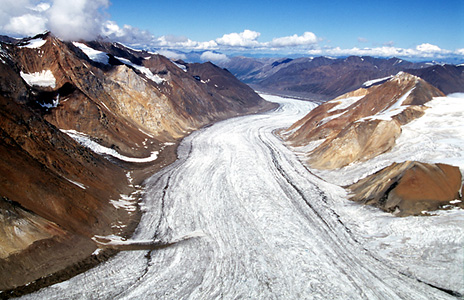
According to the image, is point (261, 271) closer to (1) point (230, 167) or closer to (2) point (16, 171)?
(2) point (16, 171)

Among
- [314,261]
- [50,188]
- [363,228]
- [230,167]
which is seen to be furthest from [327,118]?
[50,188]

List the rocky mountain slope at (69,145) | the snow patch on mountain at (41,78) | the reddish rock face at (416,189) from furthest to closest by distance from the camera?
the snow patch on mountain at (41,78)
the reddish rock face at (416,189)
the rocky mountain slope at (69,145)

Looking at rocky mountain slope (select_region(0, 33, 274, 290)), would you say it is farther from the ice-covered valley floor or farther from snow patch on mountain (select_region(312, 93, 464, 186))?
snow patch on mountain (select_region(312, 93, 464, 186))

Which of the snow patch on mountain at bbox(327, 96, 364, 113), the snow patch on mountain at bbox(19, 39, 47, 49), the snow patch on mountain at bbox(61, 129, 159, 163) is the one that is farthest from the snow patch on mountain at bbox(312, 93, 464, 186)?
the snow patch on mountain at bbox(19, 39, 47, 49)

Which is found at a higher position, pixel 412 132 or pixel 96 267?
pixel 412 132

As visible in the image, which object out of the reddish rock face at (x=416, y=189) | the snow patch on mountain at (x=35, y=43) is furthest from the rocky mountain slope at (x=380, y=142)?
the snow patch on mountain at (x=35, y=43)

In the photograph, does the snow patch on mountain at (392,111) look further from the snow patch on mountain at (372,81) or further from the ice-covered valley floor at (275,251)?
the snow patch on mountain at (372,81)

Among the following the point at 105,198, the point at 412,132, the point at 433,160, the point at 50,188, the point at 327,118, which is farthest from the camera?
the point at 327,118
